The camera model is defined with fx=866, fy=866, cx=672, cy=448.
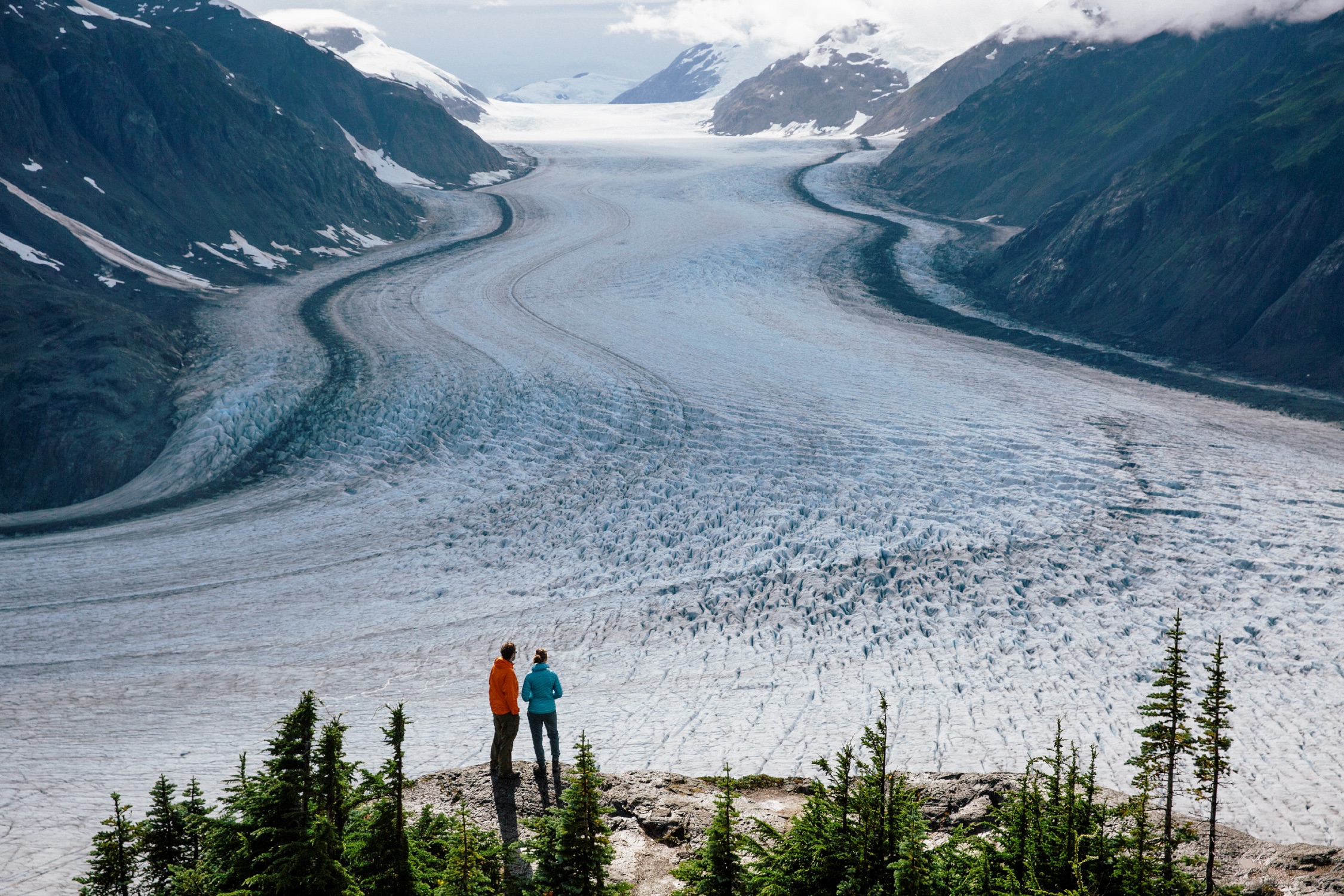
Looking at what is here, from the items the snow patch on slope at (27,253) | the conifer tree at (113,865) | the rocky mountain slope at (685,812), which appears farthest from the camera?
the snow patch on slope at (27,253)

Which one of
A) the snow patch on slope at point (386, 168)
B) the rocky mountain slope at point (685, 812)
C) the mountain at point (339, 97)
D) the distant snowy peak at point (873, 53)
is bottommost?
the rocky mountain slope at point (685, 812)

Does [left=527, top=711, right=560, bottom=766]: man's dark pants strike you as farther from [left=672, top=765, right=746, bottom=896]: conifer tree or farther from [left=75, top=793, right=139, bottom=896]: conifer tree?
[left=75, top=793, right=139, bottom=896]: conifer tree

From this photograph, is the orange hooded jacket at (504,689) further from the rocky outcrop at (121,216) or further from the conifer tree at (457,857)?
the rocky outcrop at (121,216)

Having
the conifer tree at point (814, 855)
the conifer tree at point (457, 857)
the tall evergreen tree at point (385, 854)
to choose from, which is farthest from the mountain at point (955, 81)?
the tall evergreen tree at point (385, 854)

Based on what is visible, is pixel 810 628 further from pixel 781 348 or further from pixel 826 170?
pixel 826 170

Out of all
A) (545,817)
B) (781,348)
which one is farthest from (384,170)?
(545,817)

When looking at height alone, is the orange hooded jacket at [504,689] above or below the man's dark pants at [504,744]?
above

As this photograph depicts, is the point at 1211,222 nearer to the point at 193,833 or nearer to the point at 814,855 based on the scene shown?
the point at 814,855

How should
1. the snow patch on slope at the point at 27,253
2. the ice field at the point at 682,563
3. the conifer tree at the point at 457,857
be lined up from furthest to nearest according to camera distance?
1. the snow patch on slope at the point at 27,253
2. the ice field at the point at 682,563
3. the conifer tree at the point at 457,857
